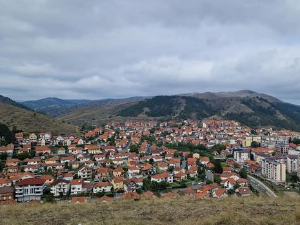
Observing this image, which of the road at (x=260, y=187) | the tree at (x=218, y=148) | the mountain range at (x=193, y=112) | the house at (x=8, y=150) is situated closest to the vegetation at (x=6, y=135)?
the house at (x=8, y=150)

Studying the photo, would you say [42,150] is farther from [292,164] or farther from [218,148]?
[292,164]

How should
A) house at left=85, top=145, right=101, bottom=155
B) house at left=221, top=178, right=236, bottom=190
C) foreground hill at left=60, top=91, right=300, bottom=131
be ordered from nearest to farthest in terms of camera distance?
house at left=221, top=178, right=236, bottom=190, house at left=85, top=145, right=101, bottom=155, foreground hill at left=60, top=91, right=300, bottom=131

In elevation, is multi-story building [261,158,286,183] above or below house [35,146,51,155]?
below

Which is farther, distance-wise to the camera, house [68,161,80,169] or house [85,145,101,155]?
house [85,145,101,155]

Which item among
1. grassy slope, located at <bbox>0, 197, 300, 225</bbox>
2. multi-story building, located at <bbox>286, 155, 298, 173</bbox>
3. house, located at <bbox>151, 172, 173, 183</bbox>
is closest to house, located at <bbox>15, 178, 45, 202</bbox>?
house, located at <bbox>151, 172, 173, 183</bbox>

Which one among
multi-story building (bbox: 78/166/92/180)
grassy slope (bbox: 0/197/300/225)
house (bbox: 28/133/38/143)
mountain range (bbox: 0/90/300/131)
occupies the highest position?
mountain range (bbox: 0/90/300/131)

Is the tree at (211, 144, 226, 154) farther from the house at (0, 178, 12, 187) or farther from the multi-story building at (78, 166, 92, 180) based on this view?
the house at (0, 178, 12, 187)
